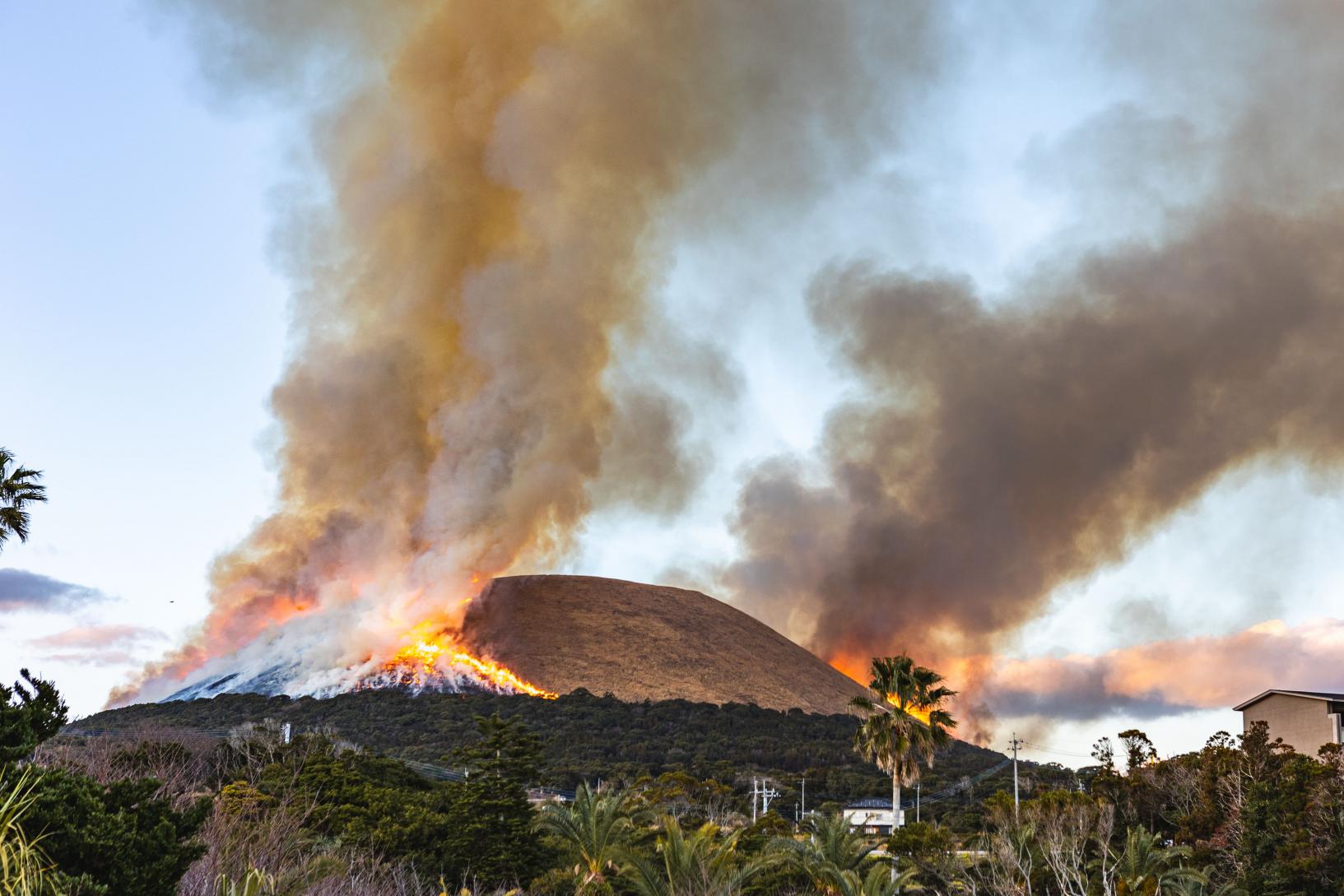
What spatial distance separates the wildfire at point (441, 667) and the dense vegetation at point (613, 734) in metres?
5.46

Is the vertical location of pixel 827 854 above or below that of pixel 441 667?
below

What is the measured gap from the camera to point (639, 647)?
166 m

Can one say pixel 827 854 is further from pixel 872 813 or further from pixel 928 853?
pixel 872 813

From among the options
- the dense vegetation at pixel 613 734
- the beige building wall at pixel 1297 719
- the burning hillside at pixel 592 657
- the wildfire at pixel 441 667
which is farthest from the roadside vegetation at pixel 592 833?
the burning hillside at pixel 592 657

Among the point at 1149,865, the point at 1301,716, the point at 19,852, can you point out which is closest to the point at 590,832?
the point at 1149,865

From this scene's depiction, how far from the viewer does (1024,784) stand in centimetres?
7906

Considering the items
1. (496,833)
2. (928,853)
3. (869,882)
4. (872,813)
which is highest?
(872,813)

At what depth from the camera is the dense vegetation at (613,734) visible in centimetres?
8944

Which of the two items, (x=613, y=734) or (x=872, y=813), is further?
(x=613, y=734)

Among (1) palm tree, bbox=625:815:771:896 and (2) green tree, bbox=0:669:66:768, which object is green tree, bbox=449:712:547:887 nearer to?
(1) palm tree, bbox=625:815:771:896

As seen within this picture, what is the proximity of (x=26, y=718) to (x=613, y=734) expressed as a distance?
10819cm

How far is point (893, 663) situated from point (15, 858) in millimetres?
40872

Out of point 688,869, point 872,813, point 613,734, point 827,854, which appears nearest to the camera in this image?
point 688,869

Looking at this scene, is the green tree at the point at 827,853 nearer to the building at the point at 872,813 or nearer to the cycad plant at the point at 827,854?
the cycad plant at the point at 827,854
